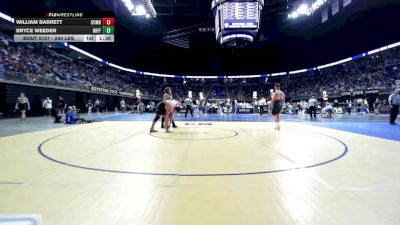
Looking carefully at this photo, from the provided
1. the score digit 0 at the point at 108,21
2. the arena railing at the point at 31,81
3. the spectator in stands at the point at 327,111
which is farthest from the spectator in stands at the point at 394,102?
the arena railing at the point at 31,81

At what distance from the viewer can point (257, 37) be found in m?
30.2

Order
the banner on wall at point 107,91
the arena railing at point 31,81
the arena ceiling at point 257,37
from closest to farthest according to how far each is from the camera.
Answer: the arena railing at point 31,81 → the arena ceiling at point 257,37 → the banner on wall at point 107,91

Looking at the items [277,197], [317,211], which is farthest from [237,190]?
[317,211]

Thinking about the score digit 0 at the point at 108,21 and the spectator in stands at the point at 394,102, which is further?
the spectator in stands at the point at 394,102

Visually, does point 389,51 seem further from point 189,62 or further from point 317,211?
point 317,211

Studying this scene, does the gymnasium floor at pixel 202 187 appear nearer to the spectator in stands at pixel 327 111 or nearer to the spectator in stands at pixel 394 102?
the spectator in stands at pixel 394 102

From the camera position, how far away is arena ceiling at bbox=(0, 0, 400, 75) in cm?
2145

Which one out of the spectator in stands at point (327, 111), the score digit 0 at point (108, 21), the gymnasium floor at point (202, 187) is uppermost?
the score digit 0 at point (108, 21)

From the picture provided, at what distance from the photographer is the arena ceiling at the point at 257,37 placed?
70.4 feet

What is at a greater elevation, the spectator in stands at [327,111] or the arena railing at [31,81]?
the arena railing at [31,81]

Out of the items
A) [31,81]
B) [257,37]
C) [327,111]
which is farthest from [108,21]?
[257,37]

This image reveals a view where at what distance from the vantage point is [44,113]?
76.9ft

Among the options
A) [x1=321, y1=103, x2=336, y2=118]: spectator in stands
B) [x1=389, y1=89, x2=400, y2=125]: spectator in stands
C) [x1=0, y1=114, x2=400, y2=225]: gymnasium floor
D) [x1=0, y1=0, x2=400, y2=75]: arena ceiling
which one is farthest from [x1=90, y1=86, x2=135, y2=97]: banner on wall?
[x1=389, y1=89, x2=400, y2=125]: spectator in stands

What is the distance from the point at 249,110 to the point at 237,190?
28835mm
